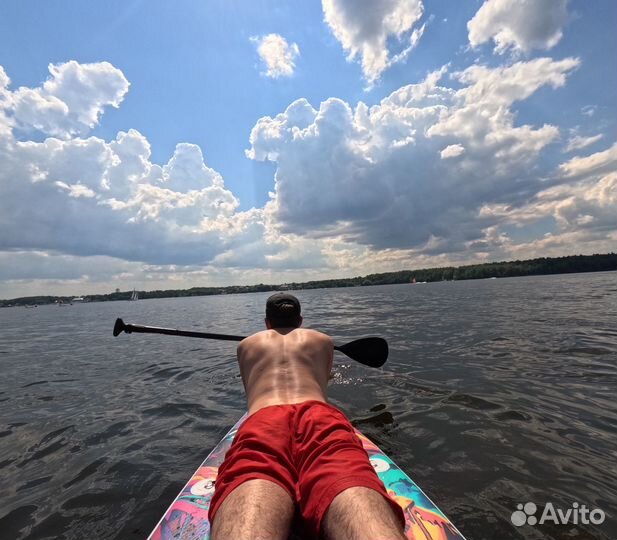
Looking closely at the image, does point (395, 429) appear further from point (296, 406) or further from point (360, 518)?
point (360, 518)

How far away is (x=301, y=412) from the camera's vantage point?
3.26m

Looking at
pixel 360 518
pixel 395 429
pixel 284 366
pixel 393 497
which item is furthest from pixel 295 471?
pixel 395 429

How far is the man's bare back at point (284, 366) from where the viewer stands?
3.62 m

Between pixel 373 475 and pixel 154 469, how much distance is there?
4301mm

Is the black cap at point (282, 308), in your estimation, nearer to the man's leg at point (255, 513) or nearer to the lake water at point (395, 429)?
the man's leg at point (255, 513)

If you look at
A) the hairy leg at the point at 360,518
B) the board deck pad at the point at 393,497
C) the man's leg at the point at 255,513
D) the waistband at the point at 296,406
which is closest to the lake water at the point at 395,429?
the board deck pad at the point at 393,497

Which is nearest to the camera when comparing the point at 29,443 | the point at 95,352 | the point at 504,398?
the point at 29,443

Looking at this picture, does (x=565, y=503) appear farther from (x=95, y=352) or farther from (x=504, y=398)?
(x=95, y=352)

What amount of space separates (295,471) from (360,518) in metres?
0.80

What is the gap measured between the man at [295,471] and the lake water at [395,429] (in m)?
2.18

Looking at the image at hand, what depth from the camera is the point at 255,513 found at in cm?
220

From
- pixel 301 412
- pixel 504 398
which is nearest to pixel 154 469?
pixel 301 412

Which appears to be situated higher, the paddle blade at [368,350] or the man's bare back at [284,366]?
the man's bare back at [284,366]

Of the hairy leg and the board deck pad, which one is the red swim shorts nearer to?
the hairy leg
